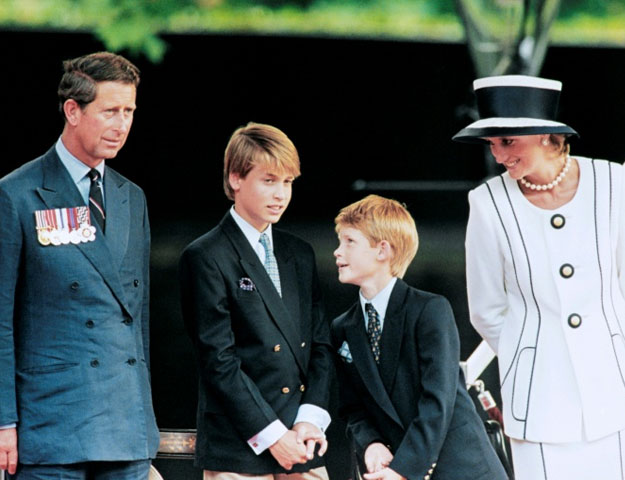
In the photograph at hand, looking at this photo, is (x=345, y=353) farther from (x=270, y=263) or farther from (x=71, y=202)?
(x=71, y=202)

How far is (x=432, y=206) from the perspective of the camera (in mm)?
12141

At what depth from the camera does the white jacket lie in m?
3.12

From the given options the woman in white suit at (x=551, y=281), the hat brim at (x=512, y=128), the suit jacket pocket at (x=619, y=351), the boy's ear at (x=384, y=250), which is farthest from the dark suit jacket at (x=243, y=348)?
the suit jacket pocket at (x=619, y=351)

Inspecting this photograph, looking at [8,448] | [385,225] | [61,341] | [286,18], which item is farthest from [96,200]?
[286,18]

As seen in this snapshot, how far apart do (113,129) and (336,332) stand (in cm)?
82

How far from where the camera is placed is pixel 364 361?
10.8 feet

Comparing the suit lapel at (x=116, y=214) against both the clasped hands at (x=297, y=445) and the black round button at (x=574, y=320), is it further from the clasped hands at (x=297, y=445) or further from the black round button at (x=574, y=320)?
the black round button at (x=574, y=320)

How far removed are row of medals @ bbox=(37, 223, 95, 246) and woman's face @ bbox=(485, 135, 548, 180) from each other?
3.45 ft

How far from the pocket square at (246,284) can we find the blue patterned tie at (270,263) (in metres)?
0.07

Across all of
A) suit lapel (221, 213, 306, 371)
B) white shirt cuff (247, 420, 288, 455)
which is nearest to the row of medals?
suit lapel (221, 213, 306, 371)

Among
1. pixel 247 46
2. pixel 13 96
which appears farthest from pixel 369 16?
pixel 13 96

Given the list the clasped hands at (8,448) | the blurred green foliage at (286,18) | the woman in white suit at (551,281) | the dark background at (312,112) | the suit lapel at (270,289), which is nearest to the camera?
the clasped hands at (8,448)

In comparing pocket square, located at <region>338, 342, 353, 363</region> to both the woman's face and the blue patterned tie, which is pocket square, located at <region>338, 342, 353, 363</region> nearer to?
the blue patterned tie

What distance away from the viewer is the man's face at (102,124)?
10.3 feet
